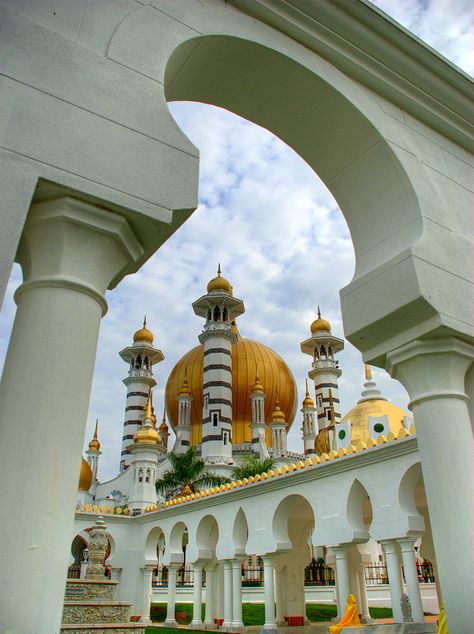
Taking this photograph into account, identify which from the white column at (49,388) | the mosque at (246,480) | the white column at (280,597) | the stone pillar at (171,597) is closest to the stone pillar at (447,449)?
the white column at (49,388)

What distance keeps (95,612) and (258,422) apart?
1101 inches

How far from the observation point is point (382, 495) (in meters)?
11.8

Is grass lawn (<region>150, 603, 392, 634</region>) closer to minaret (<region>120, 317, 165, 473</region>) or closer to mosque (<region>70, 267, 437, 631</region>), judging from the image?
mosque (<region>70, 267, 437, 631</region>)

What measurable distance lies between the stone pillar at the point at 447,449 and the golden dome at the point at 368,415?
1369 cm

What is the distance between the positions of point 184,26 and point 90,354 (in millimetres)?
2289

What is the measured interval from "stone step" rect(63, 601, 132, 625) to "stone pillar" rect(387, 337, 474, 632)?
32.4 feet

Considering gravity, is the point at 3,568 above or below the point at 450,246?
below

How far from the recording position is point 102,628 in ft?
36.0

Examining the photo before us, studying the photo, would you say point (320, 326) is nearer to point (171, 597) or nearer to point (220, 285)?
point (220, 285)

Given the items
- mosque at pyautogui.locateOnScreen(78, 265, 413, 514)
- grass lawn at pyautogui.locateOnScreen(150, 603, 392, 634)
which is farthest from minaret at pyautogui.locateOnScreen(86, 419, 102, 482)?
grass lawn at pyautogui.locateOnScreen(150, 603, 392, 634)

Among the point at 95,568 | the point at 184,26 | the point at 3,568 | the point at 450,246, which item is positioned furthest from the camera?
the point at 95,568

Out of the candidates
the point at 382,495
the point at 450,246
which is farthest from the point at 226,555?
the point at 450,246

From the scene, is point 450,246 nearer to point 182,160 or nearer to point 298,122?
point 298,122

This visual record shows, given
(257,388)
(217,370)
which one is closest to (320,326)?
(257,388)
